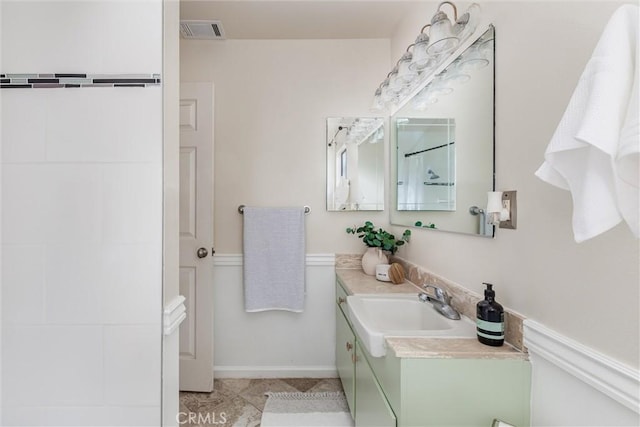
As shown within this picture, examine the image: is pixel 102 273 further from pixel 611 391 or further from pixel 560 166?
pixel 611 391

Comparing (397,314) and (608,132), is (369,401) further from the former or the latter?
(608,132)

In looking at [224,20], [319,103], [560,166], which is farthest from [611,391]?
[224,20]

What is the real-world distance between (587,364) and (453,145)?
0.89 meters

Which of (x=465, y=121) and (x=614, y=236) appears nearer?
(x=614, y=236)

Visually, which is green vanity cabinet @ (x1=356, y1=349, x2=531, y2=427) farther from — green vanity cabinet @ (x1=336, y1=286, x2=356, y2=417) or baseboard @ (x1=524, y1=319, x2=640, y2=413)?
green vanity cabinet @ (x1=336, y1=286, x2=356, y2=417)

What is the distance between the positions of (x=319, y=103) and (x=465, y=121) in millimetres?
1152

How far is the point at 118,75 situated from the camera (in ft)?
2.51

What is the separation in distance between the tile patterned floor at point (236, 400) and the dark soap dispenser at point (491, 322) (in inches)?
52.9

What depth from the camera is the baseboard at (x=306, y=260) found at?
2070 mm

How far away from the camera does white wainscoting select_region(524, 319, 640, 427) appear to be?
1.94ft

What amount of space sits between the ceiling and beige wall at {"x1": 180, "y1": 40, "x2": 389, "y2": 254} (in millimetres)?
80

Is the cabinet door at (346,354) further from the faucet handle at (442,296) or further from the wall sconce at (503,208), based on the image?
the wall sconce at (503,208)

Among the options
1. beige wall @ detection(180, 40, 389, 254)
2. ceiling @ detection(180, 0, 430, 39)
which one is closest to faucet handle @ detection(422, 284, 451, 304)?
beige wall @ detection(180, 40, 389, 254)

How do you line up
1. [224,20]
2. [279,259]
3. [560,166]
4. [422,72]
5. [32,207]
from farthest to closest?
[279,259] < [224,20] < [422,72] < [32,207] < [560,166]
